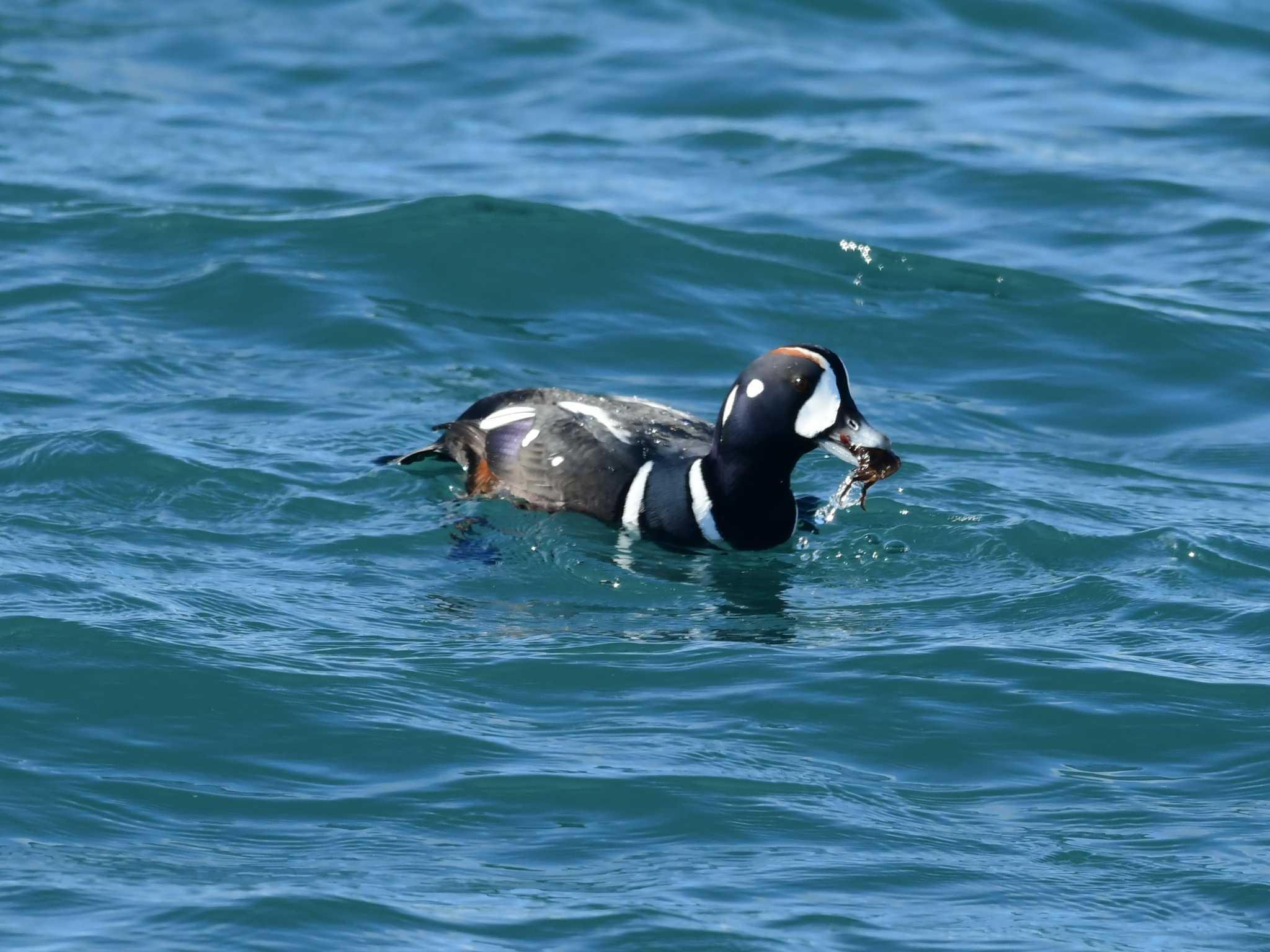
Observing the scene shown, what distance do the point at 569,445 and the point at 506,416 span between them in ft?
1.57

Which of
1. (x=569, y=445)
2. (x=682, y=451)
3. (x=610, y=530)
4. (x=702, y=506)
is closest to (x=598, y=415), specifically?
(x=569, y=445)

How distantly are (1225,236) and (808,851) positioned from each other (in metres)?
9.31

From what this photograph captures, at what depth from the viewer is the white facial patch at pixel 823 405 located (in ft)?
27.0

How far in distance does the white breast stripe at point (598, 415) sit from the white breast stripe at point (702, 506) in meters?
0.42

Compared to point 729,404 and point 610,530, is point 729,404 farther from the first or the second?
point 610,530

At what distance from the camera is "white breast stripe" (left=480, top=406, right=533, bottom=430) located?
9.15 metres

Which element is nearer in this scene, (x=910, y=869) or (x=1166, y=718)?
(x=910, y=869)

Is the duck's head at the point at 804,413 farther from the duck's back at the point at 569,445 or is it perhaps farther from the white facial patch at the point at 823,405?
the duck's back at the point at 569,445

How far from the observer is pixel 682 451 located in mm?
8812

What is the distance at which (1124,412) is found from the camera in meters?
11.2

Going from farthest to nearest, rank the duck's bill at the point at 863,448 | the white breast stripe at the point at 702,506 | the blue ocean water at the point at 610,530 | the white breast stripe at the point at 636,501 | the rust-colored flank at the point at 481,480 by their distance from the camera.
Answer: the rust-colored flank at the point at 481,480 < the white breast stripe at the point at 636,501 < the white breast stripe at the point at 702,506 < the duck's bill at the point at 863,448 < the blue ocean water at the point at 610,530

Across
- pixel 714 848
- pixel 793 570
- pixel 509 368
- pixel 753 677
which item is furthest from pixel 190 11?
pixel 714 848

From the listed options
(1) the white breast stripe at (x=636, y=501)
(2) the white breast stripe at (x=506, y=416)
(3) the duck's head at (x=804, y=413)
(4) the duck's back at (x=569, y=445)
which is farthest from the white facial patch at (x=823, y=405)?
(2) the white breast stripe at (x=506, y=416)

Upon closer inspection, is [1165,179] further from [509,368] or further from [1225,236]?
[509,368]
